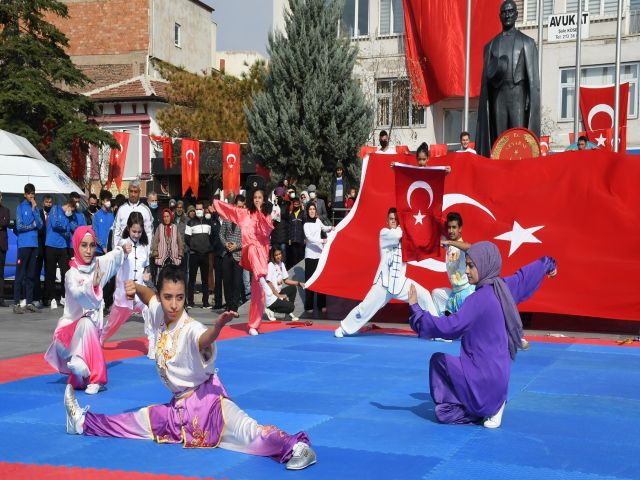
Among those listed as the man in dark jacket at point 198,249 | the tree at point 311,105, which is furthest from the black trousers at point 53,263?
the tree at point 311,105

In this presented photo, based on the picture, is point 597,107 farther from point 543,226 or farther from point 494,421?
point 494,421

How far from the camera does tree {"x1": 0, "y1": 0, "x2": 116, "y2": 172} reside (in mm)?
27281

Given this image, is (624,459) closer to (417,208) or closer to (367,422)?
(367,422)

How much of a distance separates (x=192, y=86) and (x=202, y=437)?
29.4 metres

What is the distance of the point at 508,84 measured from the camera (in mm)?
14125

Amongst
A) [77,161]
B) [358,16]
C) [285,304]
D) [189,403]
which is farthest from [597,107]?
[189,403]

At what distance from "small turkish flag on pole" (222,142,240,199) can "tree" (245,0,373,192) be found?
0.71 meters

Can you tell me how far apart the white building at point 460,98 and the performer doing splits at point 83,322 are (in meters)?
21.2

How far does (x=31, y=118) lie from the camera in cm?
2823

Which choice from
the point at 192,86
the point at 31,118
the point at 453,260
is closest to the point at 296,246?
the point at 453,260

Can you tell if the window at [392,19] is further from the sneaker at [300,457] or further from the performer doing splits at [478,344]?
the sneaker at [300,457]

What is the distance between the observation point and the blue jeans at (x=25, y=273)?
14.4 metres

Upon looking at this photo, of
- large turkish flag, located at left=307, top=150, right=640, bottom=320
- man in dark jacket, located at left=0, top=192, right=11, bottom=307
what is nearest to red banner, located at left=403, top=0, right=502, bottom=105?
large turkish flag, located at left=307, top=150, right=640, bottom=320

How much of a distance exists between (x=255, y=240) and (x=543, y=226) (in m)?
4.25
